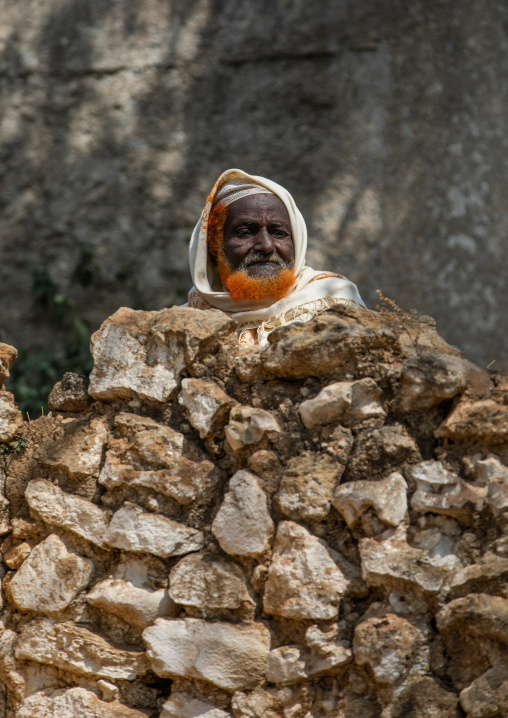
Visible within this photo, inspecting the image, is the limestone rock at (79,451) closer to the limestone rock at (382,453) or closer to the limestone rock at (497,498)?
the limestone rock at (382,453)

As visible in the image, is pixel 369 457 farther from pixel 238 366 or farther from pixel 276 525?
pixel 238 366

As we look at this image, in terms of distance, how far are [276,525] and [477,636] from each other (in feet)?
1.60

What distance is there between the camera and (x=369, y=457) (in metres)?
1.67

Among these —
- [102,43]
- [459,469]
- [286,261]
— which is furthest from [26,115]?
[459,469]

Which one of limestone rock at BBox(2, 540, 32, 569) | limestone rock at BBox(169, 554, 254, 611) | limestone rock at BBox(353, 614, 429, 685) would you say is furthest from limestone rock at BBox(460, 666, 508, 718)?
limestone rock at BBox(2, 540, 32, 569)

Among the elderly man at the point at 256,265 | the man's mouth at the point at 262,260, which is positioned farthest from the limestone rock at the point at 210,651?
the man's mouth at the point at 262,260

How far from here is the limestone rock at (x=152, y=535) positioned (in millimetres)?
1740

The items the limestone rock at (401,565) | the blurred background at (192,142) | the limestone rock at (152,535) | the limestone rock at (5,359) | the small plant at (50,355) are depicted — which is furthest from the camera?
the blurred background at (192,142)

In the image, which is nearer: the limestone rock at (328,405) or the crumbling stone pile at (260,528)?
the crumbling stone pile at (260,528)

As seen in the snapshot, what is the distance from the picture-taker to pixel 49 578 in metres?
1.80

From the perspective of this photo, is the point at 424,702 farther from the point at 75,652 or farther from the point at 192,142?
the point at 192,142

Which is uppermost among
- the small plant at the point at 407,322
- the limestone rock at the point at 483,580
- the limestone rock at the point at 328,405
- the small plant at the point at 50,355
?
the small plant at the point at 407,322

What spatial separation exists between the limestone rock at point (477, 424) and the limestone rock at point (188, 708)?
79 centimetres

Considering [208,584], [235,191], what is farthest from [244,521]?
[235,191]
